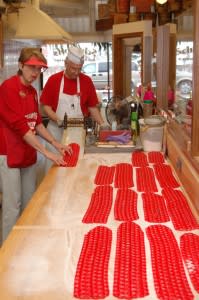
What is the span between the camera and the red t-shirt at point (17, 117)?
263 centimetres

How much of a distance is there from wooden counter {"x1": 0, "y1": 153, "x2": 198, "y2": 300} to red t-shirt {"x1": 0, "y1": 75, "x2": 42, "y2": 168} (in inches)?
23.1

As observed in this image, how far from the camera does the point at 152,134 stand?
2.81 m

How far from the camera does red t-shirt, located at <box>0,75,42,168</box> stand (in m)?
2.63

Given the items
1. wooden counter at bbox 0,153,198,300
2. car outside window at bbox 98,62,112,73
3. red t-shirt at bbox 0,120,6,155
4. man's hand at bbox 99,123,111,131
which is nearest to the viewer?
wooden counter at bbox 0,153,198,300

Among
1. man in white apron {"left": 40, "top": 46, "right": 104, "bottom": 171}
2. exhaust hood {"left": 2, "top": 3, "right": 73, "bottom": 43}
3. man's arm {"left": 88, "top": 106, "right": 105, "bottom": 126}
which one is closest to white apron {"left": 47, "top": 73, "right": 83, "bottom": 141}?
man in white apron {"left": 40, "top": 46, "right": 104, "bottom": 171}

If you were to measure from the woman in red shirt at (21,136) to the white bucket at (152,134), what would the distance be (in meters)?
0.51

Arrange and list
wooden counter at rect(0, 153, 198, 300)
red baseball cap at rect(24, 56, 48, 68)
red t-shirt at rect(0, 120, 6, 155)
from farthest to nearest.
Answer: red t-shirt at rect(0, 120, 6, 155)
red baseball cap at rect(24, 56, 48, 68)
wooden counter at rect(0, 153, 198, 300)

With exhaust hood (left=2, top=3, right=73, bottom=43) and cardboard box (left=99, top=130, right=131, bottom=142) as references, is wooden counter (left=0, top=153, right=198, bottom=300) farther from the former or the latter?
exhaust hood (left=2, top=3, right=73, bottom=43)

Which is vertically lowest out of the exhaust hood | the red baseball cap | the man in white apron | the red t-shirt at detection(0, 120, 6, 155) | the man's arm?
the red t-shirt at detection(0, 120, 6, 155)

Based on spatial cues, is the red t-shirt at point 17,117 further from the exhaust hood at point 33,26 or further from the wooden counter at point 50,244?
the exhaust hood at point 33,26

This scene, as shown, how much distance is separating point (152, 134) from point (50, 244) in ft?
4.98

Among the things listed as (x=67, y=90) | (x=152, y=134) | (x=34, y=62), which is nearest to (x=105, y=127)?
(x=67, y=90)

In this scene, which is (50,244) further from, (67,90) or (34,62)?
(67,90)

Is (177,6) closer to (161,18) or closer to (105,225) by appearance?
(161,18)
